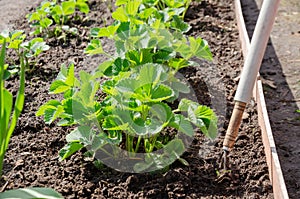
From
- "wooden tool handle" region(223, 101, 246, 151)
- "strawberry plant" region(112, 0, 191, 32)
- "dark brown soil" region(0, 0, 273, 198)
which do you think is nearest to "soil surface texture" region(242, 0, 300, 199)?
"dark brown soil" region(0, 0, 273, 198)

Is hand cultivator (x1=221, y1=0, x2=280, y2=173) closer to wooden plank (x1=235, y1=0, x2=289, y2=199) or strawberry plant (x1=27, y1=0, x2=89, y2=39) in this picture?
wooden plank (x1=235, y1=0, x2=289, y2=199)

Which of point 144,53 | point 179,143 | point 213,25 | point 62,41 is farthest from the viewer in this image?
point 213,25

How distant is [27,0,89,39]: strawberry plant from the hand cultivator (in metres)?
1.49

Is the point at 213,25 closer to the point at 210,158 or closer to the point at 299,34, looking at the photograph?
the point at 299,34

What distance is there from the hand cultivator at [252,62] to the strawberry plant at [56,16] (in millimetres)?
1487

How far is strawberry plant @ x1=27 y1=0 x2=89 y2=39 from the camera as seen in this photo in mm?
3473

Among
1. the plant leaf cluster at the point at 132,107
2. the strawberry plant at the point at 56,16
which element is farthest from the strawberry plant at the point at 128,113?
the strawberry plant at the point at 56,16

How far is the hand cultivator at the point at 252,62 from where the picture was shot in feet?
7.66

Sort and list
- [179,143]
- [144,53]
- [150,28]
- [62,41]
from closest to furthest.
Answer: [179,143] → [144,53] → [150,28] → [62,41]

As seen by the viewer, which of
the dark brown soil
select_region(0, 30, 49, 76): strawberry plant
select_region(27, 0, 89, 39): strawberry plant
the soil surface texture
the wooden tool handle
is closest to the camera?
the dark brown soil

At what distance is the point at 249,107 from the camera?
3.01 metres

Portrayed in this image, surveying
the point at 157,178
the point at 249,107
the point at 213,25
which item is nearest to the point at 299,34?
the point at 213,25

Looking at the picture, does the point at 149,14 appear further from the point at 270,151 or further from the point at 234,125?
the point at 270,151

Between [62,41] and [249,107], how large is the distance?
132cm
